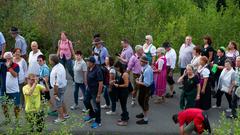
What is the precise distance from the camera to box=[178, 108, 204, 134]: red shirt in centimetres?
992

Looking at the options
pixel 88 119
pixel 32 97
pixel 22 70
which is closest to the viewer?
pixel 32 97

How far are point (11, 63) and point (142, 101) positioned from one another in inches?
125

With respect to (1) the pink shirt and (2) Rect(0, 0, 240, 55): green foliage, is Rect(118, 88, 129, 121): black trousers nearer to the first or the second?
(1) the pink shirt

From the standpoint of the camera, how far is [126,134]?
1154 centimetres

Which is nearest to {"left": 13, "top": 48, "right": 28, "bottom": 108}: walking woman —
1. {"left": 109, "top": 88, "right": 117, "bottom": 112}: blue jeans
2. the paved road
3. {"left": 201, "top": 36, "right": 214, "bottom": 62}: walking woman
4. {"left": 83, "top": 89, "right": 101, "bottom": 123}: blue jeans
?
the paved road

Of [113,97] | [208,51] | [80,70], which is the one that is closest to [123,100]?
[113,97]

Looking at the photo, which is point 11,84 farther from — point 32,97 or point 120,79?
point 120,79

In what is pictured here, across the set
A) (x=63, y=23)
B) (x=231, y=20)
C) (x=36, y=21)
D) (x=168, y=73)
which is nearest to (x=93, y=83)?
(x=168, y=73)

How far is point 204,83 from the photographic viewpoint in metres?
12.2

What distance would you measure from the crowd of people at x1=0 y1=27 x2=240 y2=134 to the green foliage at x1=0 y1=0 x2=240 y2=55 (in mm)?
6001

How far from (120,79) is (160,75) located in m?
1.96

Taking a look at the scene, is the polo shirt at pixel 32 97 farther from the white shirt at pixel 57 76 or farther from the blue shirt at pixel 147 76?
the blue shirt at pixel 147 76

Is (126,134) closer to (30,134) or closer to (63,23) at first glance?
(30,134)

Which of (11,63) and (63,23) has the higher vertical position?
(63,23)
